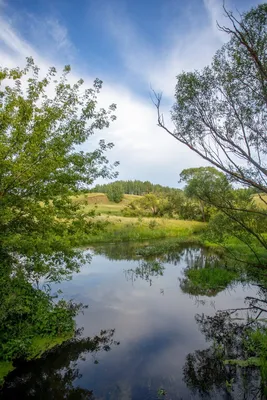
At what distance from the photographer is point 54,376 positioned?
953 centimetres

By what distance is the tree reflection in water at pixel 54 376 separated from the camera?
858 cm

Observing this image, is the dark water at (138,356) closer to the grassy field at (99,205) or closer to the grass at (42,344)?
the grass at (42,344)

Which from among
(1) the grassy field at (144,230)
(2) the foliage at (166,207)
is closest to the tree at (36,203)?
(1) the grassy field at (144,230)

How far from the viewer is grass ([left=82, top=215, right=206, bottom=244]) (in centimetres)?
4462

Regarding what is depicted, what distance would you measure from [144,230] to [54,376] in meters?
40.6

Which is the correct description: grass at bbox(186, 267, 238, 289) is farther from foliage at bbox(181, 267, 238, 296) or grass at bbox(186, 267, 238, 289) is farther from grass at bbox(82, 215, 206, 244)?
grass at bbox(82, 215, 206, 244)

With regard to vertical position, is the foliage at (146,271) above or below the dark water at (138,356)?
above

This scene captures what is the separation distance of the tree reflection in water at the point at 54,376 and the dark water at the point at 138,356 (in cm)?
3

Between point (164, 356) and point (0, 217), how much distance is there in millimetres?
8831

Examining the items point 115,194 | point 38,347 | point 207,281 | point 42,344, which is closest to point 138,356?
point 42,344

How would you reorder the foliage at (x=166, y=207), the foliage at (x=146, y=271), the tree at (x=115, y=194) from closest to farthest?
the tree at (x=115, y=194) → the foliage at (x=146, y=271) → the foliage at (x=166, y=207)

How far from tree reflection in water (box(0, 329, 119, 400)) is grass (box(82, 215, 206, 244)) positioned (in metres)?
30.2

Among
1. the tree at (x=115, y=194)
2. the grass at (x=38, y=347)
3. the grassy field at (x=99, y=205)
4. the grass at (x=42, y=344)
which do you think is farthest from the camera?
the tree at (x=115, y=194)

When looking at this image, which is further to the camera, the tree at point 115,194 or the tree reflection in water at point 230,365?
the tree at point 115,194
